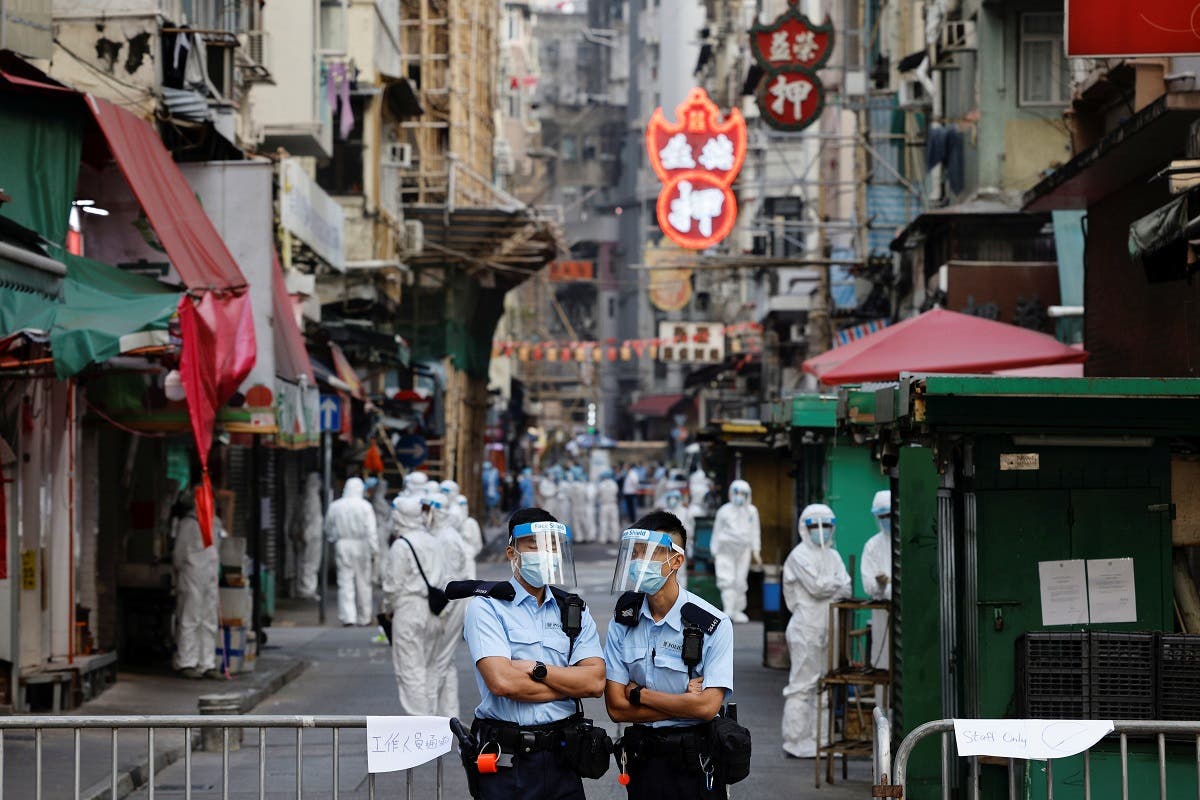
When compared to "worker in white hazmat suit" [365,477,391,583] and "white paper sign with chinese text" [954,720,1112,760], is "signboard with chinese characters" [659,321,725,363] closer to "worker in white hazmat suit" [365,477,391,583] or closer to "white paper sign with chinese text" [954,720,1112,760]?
"worker in white hazmat suit" [365,477,391,583]

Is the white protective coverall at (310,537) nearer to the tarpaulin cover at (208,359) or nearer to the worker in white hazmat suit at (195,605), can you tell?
the worker in white hazmat suit at (195,605)

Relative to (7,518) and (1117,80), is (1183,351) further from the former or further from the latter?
(7,518)

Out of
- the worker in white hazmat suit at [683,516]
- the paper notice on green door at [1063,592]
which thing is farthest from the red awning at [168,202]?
the worker in white hazmat suit at [683,516]

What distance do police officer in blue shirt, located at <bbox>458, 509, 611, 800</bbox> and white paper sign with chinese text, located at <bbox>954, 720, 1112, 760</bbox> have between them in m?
1.46

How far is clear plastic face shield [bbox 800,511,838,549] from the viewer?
48.4 feet

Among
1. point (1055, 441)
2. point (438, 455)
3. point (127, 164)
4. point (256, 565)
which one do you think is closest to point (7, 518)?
point (127, 164)

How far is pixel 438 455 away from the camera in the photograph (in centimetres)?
4391

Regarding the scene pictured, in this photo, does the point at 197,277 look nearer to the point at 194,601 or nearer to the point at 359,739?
the point at 359,739

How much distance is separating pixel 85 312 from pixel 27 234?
3.22 feet

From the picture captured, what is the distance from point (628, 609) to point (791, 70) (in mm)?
24652

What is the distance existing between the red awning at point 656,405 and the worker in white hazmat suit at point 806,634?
70.8 m

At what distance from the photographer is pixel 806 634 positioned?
45.5ft

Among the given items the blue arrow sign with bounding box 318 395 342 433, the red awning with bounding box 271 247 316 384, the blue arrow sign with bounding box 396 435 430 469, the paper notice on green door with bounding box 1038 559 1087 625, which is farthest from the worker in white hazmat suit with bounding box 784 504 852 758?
the blue arrow sign with bounding box 396 435 430 469

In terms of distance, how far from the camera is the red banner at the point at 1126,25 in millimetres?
→ 10672
